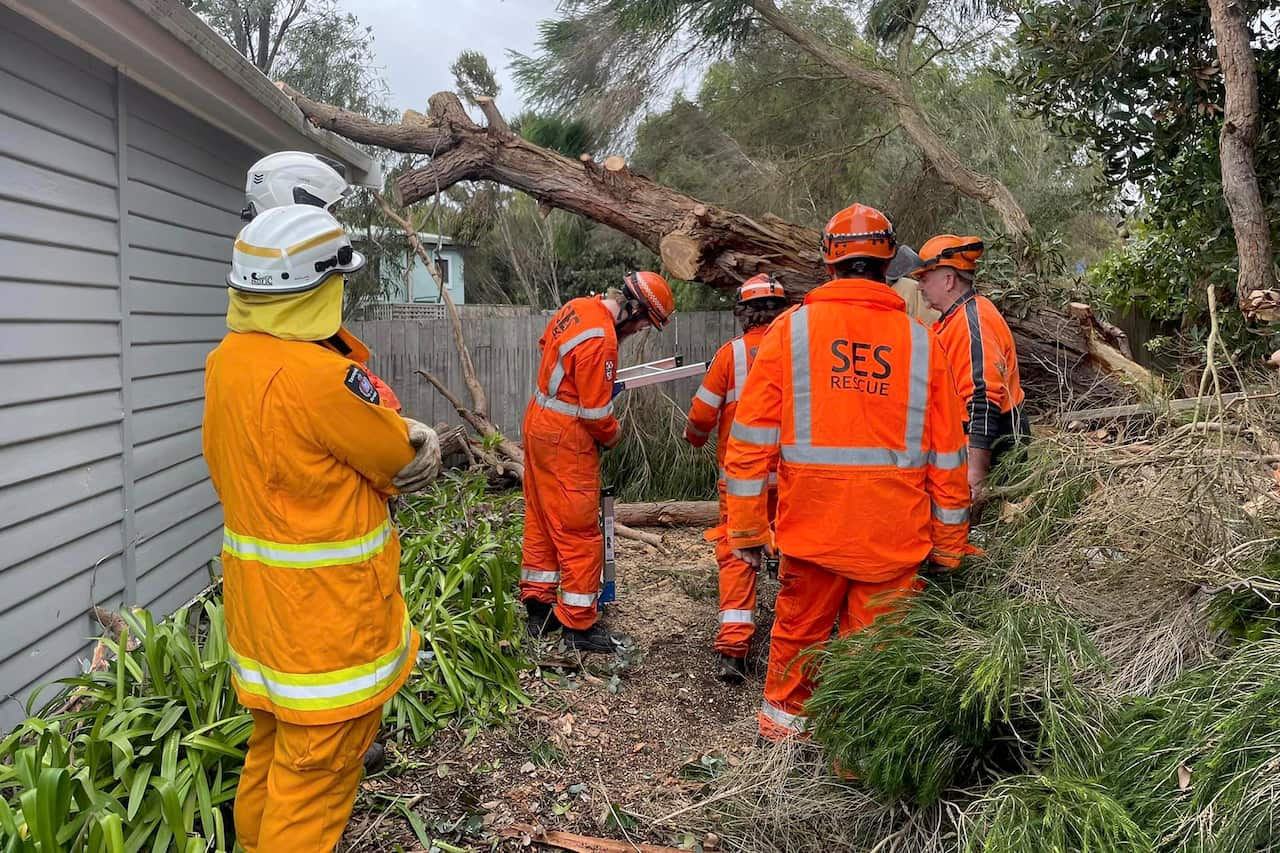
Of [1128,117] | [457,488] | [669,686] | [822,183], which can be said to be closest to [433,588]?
[669,686]

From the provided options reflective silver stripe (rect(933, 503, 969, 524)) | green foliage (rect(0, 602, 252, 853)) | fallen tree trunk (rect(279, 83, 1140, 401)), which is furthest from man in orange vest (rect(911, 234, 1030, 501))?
green foliage (rect(0, 602, 252, 853))

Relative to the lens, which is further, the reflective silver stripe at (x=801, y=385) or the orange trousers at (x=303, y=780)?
the reflective silver stripe at (x=801, y=385)

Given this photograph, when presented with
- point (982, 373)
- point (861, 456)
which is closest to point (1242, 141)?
point (982, 373)

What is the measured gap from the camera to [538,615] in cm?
473

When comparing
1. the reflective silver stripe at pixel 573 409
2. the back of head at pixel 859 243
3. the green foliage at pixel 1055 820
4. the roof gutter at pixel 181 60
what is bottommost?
the green foliage at pixel 1055 820

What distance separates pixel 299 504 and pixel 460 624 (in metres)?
1.94

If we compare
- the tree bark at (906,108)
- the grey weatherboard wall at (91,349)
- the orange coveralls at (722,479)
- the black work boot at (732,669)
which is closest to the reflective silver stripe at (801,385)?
the orange coveralls at (722,479)

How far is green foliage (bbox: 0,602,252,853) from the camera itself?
225 centimetres

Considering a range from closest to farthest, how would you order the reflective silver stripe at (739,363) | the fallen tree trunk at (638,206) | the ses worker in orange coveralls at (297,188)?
the ses worker in orange coveralls at (297,188) → the reflective silver stripe at (739,363) → the fallen tree trunk at (638,206)

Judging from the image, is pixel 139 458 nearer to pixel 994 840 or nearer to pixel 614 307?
pixel 614 307

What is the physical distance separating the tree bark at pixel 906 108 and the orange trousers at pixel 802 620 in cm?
498

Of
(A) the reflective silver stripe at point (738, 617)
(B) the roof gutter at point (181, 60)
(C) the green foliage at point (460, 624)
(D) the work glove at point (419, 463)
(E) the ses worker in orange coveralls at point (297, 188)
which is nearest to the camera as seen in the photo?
(D) the work glove at point (419, 463)

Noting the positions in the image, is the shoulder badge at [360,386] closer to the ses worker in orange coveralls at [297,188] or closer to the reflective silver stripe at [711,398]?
the ses worker in orange coveralls at [297,188]

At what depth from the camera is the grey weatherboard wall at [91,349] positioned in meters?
3.10
